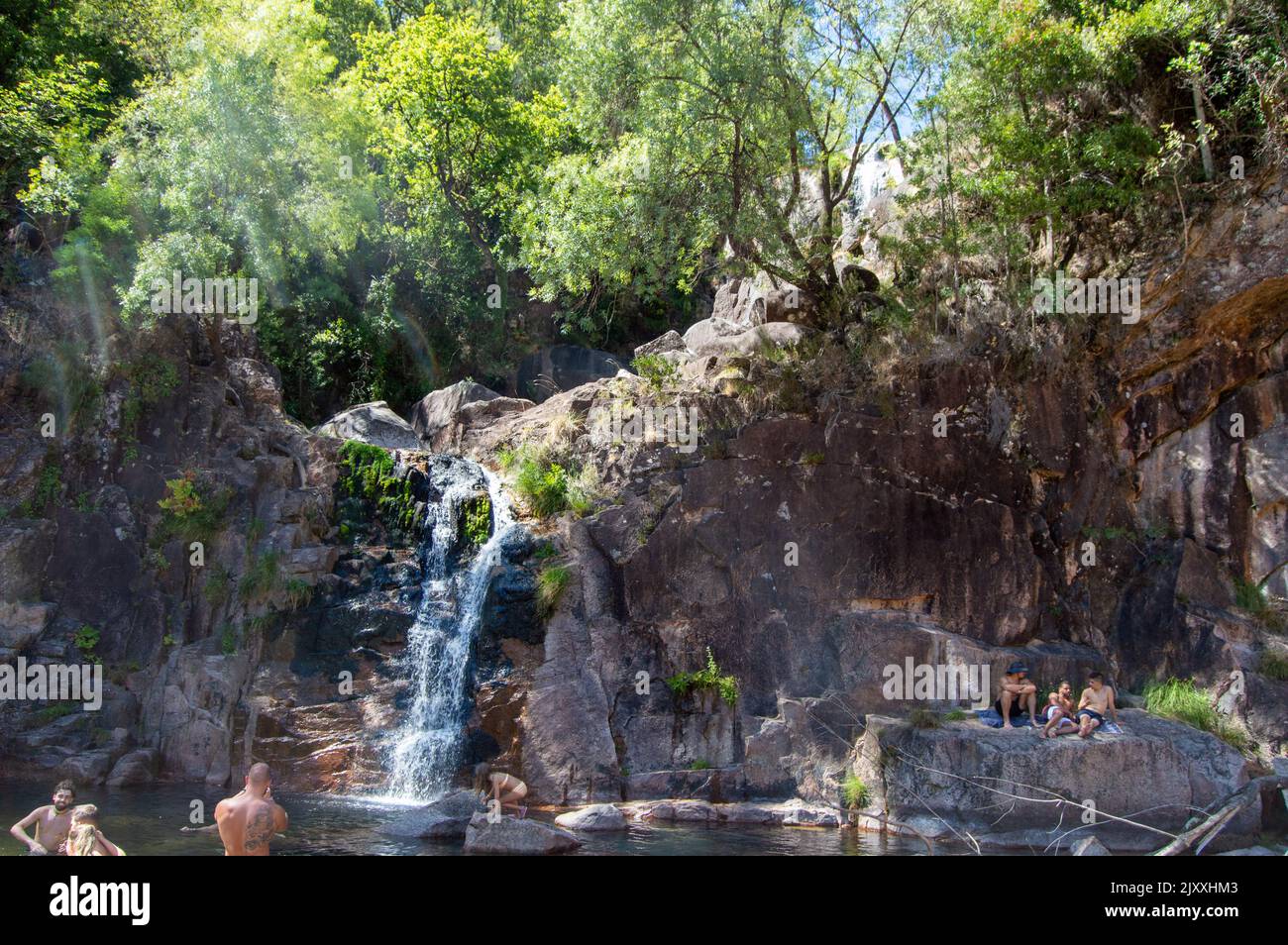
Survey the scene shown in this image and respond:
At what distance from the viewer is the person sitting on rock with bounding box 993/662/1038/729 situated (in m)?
13.2

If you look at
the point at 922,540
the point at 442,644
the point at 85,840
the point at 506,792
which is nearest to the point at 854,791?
the point at 922,540

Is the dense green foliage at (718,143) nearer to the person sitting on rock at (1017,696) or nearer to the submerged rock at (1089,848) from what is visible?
the person sitting on rock at (1017,696)

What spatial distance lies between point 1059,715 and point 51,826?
37.9ft

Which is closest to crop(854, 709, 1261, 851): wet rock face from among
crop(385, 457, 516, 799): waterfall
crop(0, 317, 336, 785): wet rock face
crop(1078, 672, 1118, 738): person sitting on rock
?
crop(1078, 672, 1118, 738): person sitting on rock

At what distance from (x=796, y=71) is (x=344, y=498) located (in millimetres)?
11125

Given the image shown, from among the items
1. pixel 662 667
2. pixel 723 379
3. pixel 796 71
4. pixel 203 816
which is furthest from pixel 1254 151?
pixel 203 816

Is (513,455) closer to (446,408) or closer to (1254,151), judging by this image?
(446,408)

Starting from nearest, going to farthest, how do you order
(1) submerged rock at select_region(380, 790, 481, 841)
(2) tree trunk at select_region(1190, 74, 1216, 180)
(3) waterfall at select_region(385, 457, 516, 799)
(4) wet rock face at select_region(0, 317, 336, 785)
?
(1) submerged rock at select_region(380, 790, 481, 841), (3) waterfall at select_region(385, 457, 516, 799), (4) wet rock face at select_region(0, 317, 336, 785), (2) tree trunk at select_region(1190, 74, 1216, 180)

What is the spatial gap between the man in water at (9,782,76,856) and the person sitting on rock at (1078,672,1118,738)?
37.8 ft

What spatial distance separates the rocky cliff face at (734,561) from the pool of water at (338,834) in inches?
32.6

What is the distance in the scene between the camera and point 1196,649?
15078 millimetres

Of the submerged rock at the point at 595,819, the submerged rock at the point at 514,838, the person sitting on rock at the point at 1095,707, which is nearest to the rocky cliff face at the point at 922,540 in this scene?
the submerged rock at the point at 595,819

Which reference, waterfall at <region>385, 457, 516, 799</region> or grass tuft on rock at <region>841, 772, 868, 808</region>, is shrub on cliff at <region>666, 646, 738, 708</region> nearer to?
grass tuft on rock at <region>841, 772, 868, 808</region>

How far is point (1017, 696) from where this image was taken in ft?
43.8
